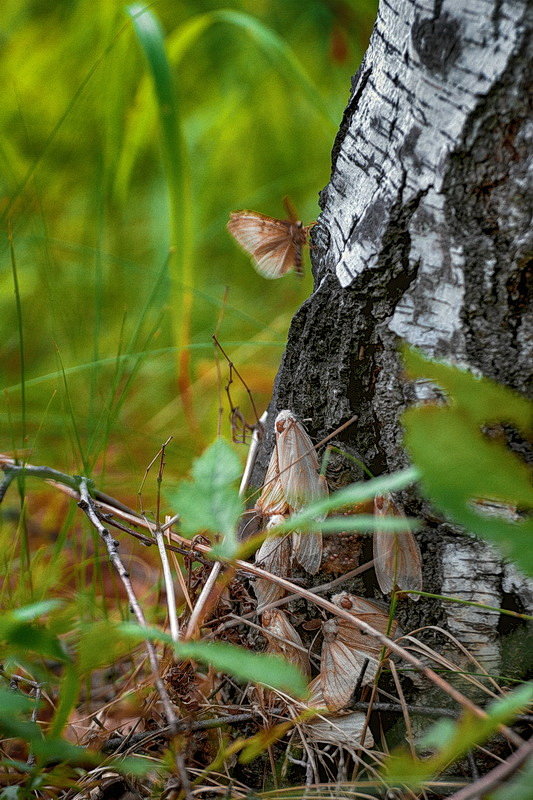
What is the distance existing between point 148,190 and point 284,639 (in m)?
2.18

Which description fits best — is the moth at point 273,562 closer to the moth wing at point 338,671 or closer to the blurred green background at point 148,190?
the moth wing at point 338,671

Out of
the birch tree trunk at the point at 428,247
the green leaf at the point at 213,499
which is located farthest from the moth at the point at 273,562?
the green leaf at the point at 213,499

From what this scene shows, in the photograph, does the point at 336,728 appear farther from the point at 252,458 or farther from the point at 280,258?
the point at 280,258

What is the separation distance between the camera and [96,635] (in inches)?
21.7

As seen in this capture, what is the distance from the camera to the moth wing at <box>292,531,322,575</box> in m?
0.90

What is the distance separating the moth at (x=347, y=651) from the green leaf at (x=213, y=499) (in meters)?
0.33

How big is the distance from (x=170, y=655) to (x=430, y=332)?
0.54 m

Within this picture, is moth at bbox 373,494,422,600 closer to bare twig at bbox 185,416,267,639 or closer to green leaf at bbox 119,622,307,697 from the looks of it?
bare twig at bbox 185,416,267,639

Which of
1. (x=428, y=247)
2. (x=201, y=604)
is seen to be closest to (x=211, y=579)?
(x=201, y=604)

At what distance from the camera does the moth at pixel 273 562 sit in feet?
3.00

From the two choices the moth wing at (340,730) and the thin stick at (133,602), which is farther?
the moth wing at (340,730)

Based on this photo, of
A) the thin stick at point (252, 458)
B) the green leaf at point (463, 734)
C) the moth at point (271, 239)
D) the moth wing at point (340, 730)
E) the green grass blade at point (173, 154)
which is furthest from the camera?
the green grass blade at point (173, 154)

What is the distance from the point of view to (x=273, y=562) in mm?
926

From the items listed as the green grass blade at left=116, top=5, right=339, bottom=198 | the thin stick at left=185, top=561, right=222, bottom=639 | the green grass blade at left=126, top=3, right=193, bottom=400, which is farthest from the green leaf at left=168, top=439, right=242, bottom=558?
the green grass blade at left=116, top=5, right=339, bottom=198
